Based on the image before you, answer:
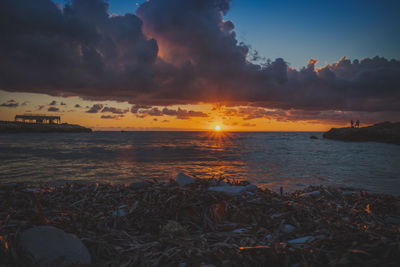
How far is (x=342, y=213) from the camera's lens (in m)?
3.97

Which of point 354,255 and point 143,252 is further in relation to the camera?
point 143,252

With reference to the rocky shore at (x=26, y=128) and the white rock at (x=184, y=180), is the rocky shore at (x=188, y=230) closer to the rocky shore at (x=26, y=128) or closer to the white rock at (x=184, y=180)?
the white rock at (x=184, y=180)

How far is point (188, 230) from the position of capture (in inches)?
130

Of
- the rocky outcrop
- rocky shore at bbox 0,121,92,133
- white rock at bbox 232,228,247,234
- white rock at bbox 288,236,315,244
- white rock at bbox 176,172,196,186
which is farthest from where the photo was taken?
rocky shore at bbox 0,121,92,133

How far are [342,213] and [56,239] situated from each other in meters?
4.58

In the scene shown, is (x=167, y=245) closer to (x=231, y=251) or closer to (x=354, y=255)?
(x=231, y=251)

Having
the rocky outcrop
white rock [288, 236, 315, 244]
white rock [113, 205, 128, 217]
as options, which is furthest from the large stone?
the rocky outcrop

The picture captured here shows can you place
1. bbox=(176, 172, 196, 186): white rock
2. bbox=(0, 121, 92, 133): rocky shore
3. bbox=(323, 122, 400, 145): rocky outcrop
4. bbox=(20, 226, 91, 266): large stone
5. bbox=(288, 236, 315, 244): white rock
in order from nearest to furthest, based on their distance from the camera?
bbox=(20, 226, 91, 266): large stone → bbox=(288, 236, 315, 244): white rock → bbox=(176, 172, 196, 186): white rock → bbox=(323, 122, 400, 145): rocky outcrop → bbox=(0, 121, 92, 133): rocky shore

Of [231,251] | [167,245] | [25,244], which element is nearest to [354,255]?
Result: [231,251]

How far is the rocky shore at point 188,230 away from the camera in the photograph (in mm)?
2111

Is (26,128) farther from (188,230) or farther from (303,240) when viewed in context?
(303,240)

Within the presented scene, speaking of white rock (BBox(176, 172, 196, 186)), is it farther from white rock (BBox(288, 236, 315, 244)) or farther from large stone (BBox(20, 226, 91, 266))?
large stone (BBox(20, 226, 91, 266))

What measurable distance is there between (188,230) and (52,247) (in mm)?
1797

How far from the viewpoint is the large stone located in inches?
79.9
